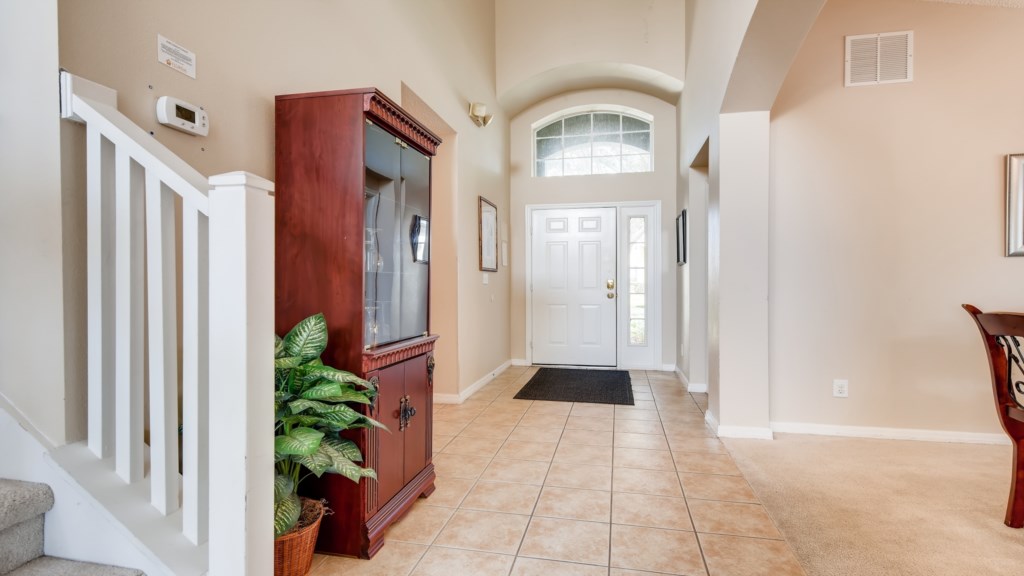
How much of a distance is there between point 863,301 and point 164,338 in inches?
143

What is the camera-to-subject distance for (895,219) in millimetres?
3000

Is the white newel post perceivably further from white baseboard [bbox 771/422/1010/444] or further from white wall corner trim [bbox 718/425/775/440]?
white baseboard [bbox 771/422/1010/444]

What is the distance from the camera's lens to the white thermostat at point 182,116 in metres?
1.38

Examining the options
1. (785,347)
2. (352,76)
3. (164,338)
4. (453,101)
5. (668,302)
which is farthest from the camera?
(668,302)

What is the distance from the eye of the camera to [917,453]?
2713mm

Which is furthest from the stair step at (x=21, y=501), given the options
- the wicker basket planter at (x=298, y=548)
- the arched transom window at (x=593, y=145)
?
the arched transom window at (x=593, y=145)

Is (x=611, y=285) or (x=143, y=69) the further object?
(x=611, y=285)

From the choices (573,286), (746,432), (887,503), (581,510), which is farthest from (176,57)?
(573,286)

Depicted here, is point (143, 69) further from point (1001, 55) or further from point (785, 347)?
point (1001, 55)

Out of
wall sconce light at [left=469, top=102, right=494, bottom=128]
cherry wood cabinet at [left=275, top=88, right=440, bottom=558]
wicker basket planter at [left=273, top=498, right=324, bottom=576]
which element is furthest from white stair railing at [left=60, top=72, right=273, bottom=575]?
wall sconce light at [left=469, top=102, right=494, bottom=128]

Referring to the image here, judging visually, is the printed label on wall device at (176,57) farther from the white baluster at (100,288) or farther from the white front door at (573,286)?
the white front door at (573,286)

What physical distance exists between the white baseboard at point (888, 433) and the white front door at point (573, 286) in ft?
8.09

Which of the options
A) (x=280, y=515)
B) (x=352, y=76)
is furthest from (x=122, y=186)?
(x=352, y=76)

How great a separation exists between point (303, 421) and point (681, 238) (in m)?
4.13
